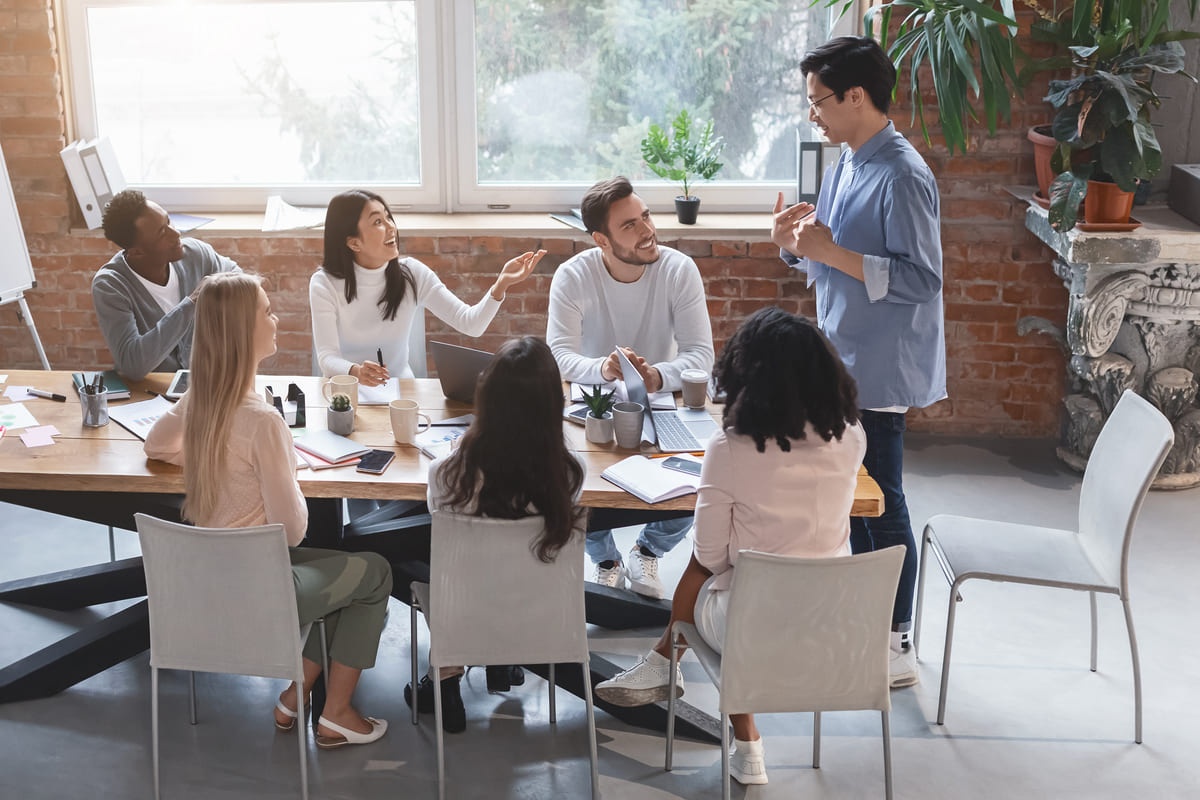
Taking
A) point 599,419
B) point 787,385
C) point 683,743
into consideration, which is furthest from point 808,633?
point 599,419

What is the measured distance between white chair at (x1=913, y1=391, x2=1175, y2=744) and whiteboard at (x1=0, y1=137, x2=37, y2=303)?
140 inches

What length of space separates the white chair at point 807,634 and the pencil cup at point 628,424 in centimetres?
67

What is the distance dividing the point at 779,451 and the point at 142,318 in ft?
7.06

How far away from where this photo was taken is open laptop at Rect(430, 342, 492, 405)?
3086mm

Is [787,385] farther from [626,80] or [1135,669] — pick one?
[626,80]

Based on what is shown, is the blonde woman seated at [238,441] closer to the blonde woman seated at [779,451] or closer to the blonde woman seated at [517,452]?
the blonde woman seated at [517,452]

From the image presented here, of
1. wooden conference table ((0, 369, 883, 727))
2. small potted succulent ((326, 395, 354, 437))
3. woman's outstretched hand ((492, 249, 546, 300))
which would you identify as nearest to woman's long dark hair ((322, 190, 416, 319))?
woman's outstretched hand ((492, 249, 546, 300))

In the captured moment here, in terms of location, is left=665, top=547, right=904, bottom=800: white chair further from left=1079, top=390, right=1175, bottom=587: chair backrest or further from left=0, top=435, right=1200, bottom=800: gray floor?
left=1079, top=390, right=1175, bottom=587: chair backrest

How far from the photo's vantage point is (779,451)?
238 centimetres

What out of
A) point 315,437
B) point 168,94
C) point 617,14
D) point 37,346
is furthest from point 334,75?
point 315,437

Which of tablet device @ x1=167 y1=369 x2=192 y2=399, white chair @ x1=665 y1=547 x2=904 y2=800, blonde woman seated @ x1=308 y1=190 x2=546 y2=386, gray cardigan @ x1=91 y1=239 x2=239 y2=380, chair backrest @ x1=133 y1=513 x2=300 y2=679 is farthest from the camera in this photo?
blonde woman seated @ x1=308 y1=190 x2=546 y2=386

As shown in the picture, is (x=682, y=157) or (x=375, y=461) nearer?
(x=375, y=461)

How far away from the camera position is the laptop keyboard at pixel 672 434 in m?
2.87

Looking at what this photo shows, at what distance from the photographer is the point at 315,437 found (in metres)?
2.92
